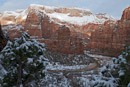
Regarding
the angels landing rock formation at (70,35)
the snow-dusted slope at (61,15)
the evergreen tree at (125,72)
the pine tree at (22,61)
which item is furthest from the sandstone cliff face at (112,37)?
the pine tree at (22,61)

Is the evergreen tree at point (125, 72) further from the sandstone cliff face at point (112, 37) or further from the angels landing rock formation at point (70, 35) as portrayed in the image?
the sandstone cliff face at point (112, 37)

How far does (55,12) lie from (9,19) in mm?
37563

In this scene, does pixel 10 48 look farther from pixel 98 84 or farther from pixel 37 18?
pixel 37 18

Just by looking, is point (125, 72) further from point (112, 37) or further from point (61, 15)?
point (61, 15)

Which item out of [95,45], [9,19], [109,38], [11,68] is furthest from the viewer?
[9,19]

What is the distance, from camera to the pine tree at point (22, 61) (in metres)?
7.57

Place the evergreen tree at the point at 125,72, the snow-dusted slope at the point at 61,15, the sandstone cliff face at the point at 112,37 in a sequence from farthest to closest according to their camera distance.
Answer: the snow-dusted slope at the point at 61,15
the sandstone cliff face at the point at 112,37
the evergreen tree at the point at 125,72

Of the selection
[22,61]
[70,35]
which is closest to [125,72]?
[22,61]

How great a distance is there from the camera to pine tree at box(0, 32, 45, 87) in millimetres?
7567

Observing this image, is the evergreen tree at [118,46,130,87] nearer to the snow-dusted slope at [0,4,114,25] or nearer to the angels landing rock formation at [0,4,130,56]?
the angels landing rock formation at [0,4,130,56]

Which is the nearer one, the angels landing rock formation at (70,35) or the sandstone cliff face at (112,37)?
the angels landing rock formation at (70,35)

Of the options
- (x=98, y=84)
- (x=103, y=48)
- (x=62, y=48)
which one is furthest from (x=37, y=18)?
(x=98, y=84)

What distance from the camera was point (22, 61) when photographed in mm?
8305

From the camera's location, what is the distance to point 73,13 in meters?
114
